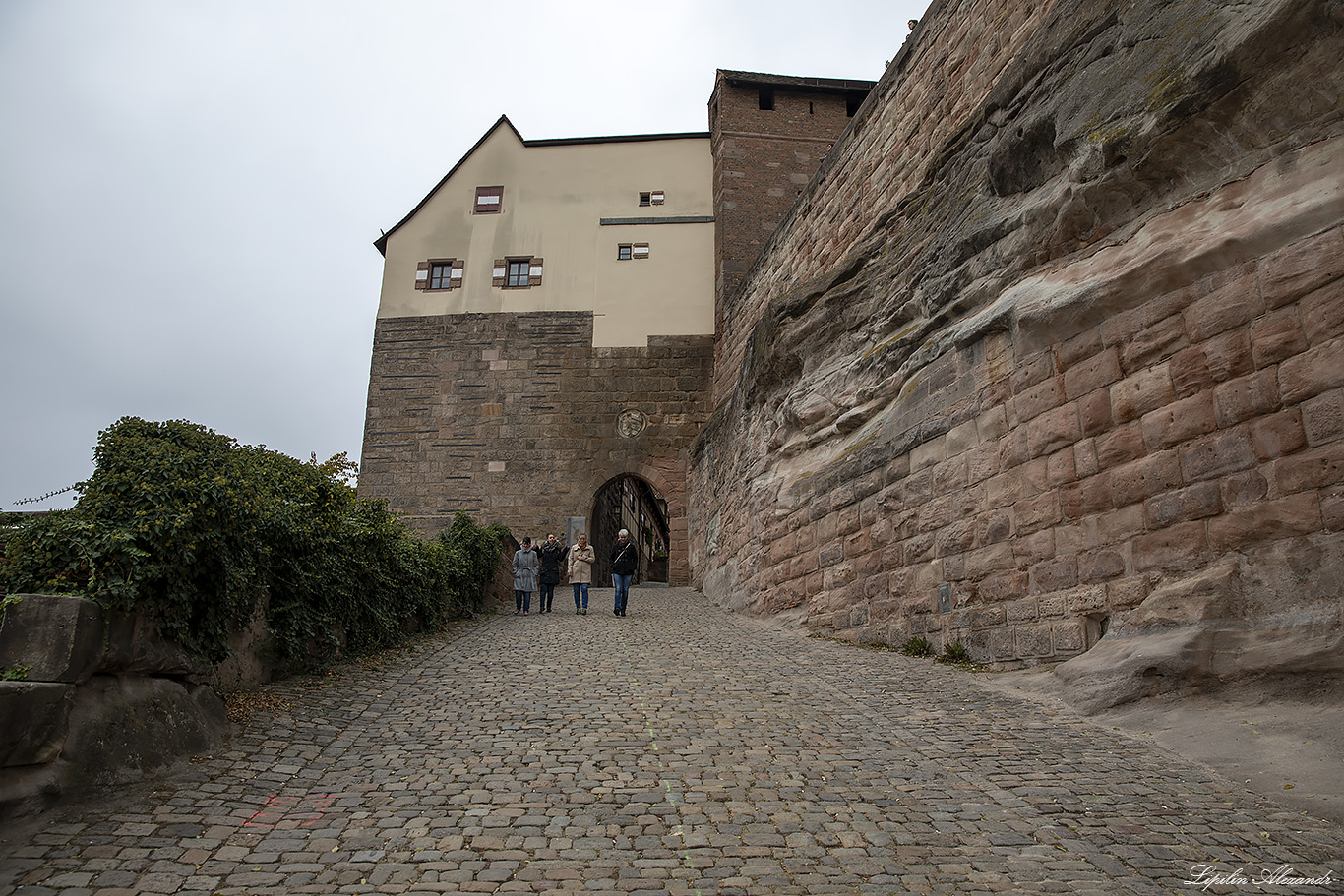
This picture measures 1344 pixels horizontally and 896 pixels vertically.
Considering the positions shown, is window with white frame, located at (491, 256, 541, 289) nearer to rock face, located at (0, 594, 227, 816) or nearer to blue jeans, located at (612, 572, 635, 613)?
blue jeans, located at (612, 572, 635, 613)

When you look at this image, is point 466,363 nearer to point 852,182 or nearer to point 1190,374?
A: point 852,182

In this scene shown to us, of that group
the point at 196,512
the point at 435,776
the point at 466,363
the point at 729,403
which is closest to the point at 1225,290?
the point at 435,776

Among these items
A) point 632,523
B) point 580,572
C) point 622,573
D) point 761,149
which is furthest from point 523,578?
point 632,523

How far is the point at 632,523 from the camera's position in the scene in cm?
3331

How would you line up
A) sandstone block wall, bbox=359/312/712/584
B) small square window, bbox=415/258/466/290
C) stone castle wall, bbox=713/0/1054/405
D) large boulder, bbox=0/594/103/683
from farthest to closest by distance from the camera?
small square window, bbox=415/258/466/290 → sandstone block wall, bbox=359/312/712/584 → stone castle wall, bbox=713/0/1054/405 → large boulder, bbox=0/594/103/683

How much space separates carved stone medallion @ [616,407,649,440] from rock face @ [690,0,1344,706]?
33.7 feet

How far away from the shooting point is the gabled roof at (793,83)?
20.0 meters

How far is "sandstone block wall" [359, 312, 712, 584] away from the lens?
18406 millimetres

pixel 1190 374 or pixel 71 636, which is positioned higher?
pixel 1190 374

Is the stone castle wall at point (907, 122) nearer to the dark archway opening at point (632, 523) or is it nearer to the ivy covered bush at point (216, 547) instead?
the ivy covered bush at point (216, 547)

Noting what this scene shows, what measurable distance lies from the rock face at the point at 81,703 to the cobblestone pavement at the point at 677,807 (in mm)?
158

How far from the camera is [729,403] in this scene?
43.3 ft

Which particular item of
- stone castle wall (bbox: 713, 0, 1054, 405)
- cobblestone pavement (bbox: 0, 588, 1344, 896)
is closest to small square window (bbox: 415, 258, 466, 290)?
stone castle wall (bbox: 713, 0, 1054, 405)

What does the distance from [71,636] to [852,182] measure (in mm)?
9958
